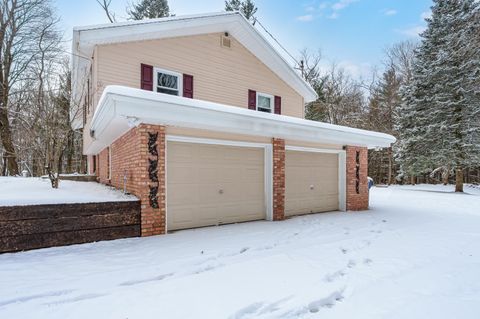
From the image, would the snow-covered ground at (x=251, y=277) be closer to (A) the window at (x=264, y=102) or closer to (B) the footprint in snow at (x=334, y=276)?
(B) the footprint in snow at (x=334, y=276)

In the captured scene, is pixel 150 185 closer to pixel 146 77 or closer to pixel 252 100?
pixel 146 77

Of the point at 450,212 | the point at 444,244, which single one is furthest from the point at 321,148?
the point at 450,212

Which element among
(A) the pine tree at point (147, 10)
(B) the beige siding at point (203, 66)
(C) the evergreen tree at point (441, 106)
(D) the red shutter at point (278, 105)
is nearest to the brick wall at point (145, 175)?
(B) the beige siding at point (203, 66)

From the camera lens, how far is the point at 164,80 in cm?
960

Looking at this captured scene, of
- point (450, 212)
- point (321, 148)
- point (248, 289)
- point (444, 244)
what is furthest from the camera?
point (450, 212)

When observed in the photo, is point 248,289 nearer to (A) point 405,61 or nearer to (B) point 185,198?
(B) point 185,198

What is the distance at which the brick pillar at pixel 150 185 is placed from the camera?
5473 mm

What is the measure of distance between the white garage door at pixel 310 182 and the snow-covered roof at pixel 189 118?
2.16 feet

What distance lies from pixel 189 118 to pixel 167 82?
186 inches

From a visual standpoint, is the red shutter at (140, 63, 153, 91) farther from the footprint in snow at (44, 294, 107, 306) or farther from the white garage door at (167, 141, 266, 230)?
the footprint in snow at (44, 294, 107, 306)

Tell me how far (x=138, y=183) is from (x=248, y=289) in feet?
10.9

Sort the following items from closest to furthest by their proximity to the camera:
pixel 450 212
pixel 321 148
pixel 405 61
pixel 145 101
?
pixel 145 101, pixel 321 148, pixel 450 212, pixel 405 61

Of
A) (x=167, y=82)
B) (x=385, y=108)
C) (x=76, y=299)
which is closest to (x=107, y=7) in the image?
(x=167, y=82)

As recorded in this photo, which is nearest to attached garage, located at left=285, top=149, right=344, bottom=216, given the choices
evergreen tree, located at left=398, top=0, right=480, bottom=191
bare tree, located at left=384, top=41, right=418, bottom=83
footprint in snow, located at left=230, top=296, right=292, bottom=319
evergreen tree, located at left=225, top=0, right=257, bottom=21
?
footprint in snow, located at left=230, top=296, right=292, bottom=319
